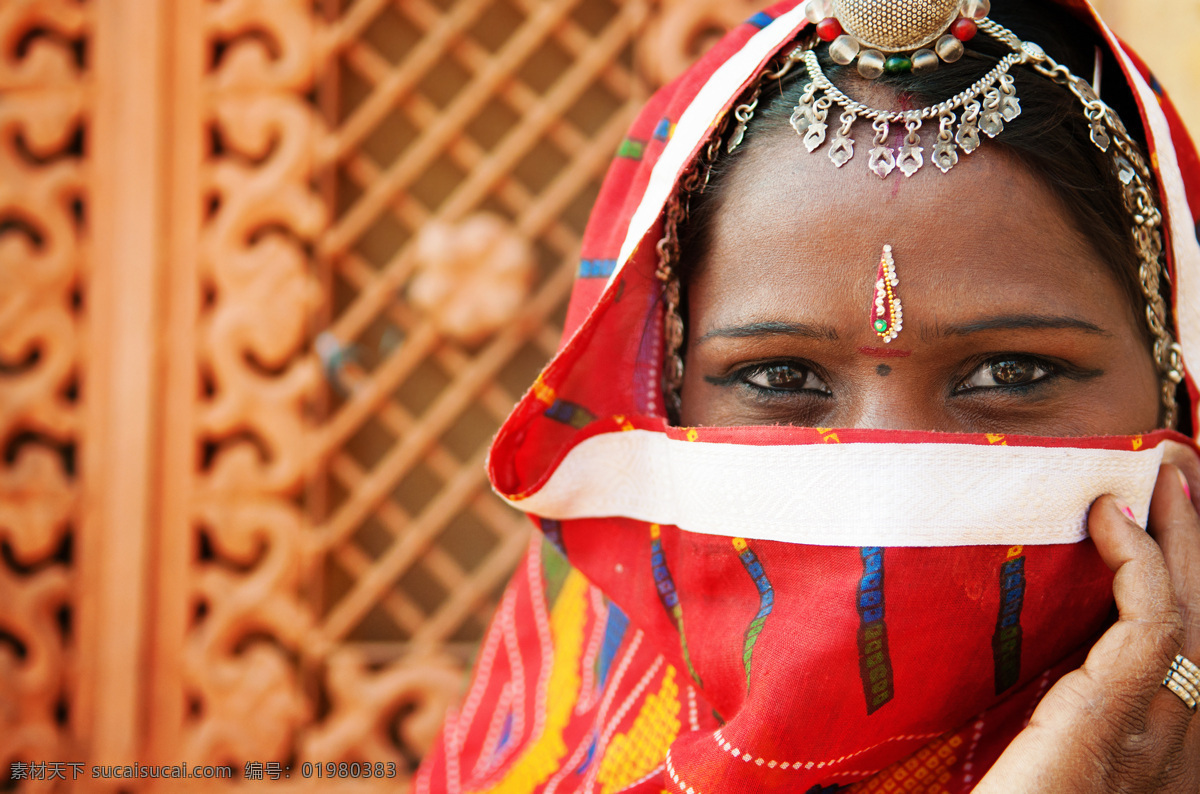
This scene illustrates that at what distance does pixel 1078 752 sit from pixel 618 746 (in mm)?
479

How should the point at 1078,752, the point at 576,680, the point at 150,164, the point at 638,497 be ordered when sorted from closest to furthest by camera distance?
the point at 1078,752
the point at 638,497
the point at 576,680
the point at 150,164

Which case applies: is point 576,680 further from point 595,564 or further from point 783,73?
point 783,73

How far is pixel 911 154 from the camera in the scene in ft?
2.46

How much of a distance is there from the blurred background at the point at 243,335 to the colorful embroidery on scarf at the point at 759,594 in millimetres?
1538

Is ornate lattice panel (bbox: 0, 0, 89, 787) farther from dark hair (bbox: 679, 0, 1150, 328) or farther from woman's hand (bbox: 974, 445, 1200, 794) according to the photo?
woman's hand (bbox: 974, 445, 1200, 794)

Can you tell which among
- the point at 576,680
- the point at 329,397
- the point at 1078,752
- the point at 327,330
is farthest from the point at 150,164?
the point at 1078,752

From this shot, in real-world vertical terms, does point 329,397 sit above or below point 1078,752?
above

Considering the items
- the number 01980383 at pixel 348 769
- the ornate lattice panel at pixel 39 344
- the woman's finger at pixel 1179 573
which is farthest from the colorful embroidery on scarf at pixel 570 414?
the ornate lattice panel at pixel 39 344

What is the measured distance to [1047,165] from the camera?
2.52ft

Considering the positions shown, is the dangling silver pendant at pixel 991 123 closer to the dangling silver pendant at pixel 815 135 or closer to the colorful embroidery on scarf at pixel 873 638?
the dangling silver pendant at pixel 815 135

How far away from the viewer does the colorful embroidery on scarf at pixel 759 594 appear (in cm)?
74

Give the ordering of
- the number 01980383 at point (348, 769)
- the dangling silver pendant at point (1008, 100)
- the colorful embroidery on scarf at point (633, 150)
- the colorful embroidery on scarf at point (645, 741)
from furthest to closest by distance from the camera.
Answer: the number 01980383 at point (348, 769) → the colorful embroidery on scarf at point (633, 150) → the colorful embroidery on scarf at point (645, 741) → the dangling silver pendant at point (1008, 100)

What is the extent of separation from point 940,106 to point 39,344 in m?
2.42

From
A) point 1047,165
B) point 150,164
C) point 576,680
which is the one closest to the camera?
point 1047,165
